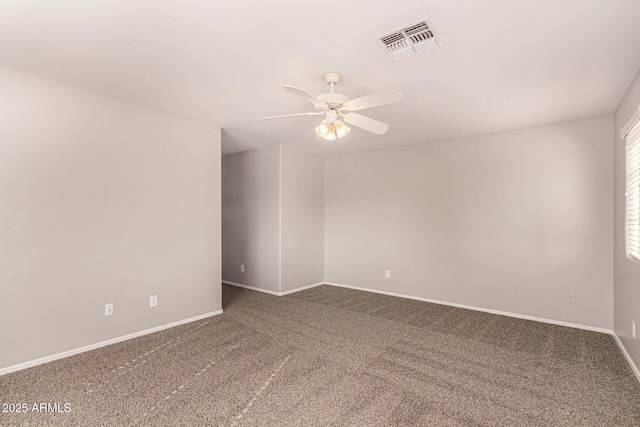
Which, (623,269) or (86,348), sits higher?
(623,269)

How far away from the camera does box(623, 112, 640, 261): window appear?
2.52 metres

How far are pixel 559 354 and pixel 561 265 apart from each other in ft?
4.10

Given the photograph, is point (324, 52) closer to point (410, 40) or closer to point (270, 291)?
point (410, 40)

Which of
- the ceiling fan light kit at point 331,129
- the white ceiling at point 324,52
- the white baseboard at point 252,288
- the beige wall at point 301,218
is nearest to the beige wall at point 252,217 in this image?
the white baseboard at point 252,288

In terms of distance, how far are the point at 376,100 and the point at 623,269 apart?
2767mm

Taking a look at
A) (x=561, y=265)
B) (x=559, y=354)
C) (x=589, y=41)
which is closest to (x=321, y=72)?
(x=589, y=41)

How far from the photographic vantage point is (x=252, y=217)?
214 inches

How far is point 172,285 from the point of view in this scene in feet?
11.8

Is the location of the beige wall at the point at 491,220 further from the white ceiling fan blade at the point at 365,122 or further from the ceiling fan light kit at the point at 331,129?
the ceiling fan light kit at the point at 331,129

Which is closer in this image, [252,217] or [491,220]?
[491,220]

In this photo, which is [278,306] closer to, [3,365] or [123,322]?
[123,322]

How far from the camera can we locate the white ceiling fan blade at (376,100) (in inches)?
86.1

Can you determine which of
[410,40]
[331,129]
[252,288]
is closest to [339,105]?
[331,129]

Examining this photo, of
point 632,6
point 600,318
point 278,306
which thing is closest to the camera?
point 632,6
